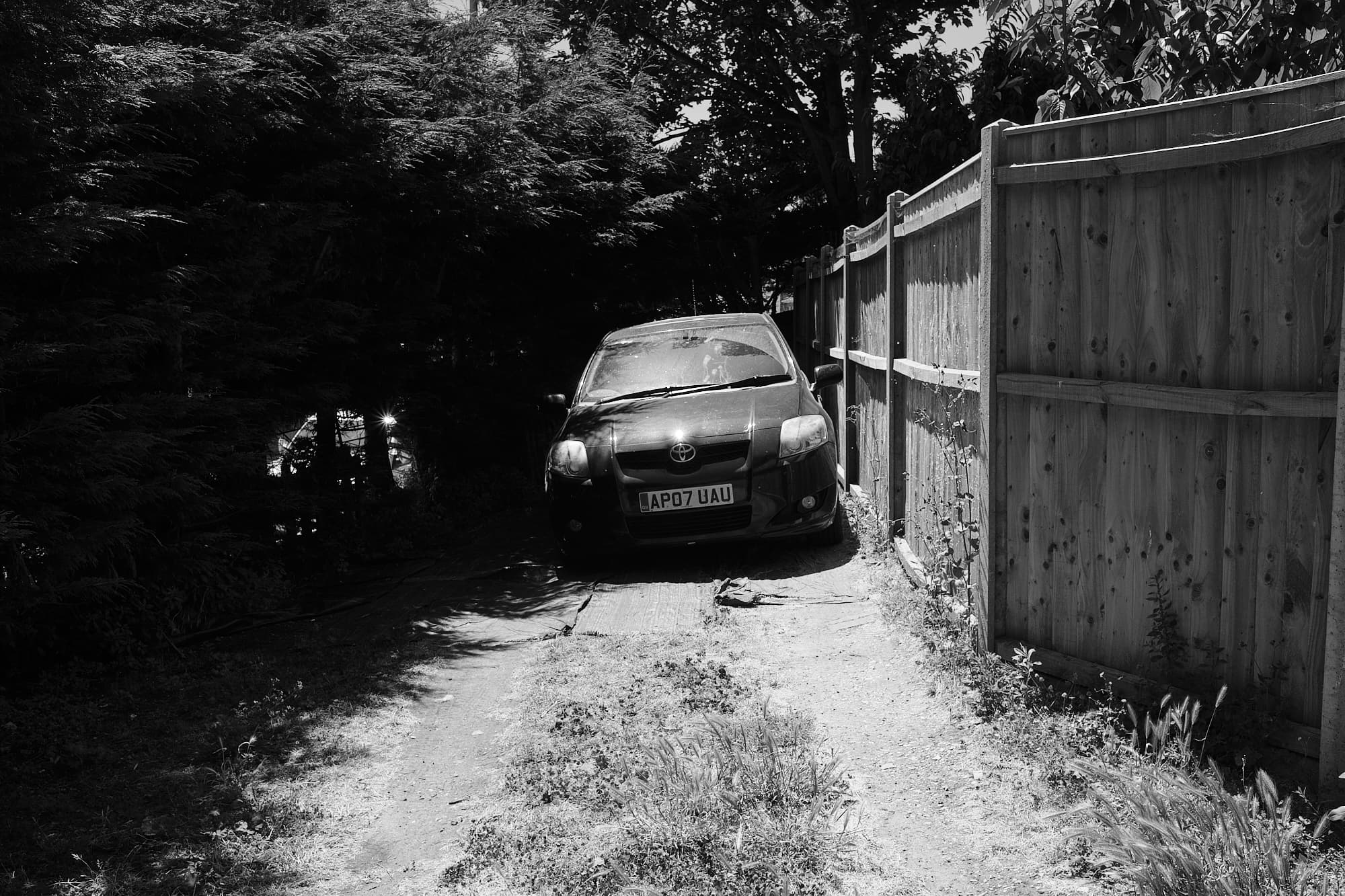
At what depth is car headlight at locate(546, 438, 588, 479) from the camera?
7797 mm

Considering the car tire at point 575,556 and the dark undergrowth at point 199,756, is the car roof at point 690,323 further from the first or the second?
the dark undergrowth at point 199,756

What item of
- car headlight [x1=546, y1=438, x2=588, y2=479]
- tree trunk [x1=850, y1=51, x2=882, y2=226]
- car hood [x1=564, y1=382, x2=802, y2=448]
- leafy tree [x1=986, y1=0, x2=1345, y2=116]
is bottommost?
car headlight [x1=546, y1=438, x2=588, y2=479]

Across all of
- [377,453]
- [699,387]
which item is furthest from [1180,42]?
[377,453]

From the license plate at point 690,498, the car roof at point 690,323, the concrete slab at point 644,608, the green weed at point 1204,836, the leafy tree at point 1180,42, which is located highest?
the leafy tree at point 1180,42

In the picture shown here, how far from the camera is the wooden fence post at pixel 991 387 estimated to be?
182 inches

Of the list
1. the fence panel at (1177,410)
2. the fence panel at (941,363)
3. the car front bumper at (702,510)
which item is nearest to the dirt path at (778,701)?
the car front bumper at (702,510)

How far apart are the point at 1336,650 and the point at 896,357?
4.28 metres

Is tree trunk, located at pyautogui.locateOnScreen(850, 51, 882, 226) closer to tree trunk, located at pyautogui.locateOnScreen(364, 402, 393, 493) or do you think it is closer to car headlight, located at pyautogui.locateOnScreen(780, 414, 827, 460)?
tree trunk, located at pyautogui.locateOnScreen(364, 402, 393, 493)

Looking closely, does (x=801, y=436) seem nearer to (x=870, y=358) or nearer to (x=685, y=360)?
(x=870, y=358)

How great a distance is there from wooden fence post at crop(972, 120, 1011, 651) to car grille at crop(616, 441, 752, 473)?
112 inches

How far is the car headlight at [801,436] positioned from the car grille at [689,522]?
0.49 m

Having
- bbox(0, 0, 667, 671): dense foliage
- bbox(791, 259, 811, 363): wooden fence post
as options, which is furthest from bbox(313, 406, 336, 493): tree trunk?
bbox(791, 259, 811, 363): wooden fence post

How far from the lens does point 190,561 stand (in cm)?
638

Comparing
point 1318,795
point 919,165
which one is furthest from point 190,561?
point 919,165
